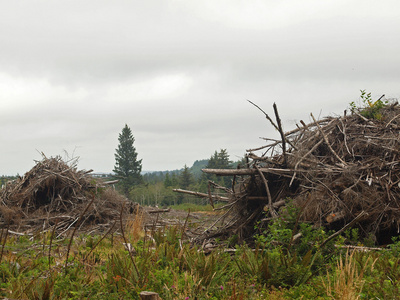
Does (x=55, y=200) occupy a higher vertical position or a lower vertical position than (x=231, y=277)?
higher

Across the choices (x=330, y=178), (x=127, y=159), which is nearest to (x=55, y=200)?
(x=330, y=178)

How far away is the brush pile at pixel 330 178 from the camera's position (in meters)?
7.07

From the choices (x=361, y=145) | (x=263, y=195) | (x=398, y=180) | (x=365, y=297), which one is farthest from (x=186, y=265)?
(x=361, y=145)

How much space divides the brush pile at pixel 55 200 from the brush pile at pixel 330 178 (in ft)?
17.1

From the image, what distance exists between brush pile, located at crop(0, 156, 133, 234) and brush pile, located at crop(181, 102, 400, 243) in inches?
206

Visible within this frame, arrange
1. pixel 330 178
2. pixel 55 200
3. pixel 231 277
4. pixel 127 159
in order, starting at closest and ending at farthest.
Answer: pixel 231 277 < pixel 330 178 < pixel 55 200 < pixel 127 159

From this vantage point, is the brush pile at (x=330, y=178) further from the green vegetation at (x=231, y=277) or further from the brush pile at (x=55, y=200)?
the brush pile at (x=55, y=200)

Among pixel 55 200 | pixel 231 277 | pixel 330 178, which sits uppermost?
pixel 330 178

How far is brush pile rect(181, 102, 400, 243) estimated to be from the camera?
7.07 m

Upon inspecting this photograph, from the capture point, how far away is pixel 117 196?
14.5 meters

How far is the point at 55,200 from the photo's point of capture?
42.3 ft

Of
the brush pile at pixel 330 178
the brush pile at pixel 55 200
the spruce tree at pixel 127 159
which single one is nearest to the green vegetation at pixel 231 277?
the brush pile at pixel 330 178

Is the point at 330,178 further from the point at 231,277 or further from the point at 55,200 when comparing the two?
the point at 55,200

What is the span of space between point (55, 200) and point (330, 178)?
374 inches
